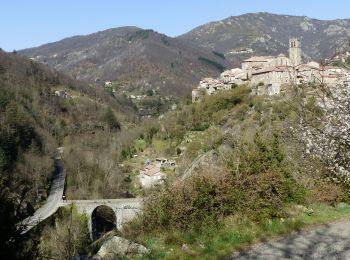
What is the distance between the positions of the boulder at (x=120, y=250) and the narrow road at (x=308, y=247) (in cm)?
137

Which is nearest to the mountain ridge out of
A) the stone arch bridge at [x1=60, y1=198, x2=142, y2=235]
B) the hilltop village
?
the hilltop village

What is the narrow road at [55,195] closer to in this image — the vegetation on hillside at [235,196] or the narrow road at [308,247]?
the vegetation on hillside at [235,196]

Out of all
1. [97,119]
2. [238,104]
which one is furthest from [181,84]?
[238,104]

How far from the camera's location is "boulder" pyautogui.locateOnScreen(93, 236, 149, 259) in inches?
256

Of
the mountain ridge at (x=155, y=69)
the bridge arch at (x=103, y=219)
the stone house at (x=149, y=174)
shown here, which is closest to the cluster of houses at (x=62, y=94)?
the mountain ridge at (x=155, y=69)

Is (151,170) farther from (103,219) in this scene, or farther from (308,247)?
(308,247)

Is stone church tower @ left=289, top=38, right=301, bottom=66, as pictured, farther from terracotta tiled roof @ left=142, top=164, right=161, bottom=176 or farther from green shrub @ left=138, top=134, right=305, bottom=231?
green shrub @ left=138, top=134, right=305, bottom=231

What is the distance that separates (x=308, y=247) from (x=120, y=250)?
2661 millimetres

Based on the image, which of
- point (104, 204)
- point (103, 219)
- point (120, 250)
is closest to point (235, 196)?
point (120, 250)

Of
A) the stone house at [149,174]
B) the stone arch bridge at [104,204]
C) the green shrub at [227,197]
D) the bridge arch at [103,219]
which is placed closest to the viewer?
the green shrub at [227,197]

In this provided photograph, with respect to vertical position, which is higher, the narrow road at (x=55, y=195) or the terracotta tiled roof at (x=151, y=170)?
the terracotta tiled roof at (x=151, y=170)

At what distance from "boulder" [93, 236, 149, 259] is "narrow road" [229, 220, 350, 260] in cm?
137

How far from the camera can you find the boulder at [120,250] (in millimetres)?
6492

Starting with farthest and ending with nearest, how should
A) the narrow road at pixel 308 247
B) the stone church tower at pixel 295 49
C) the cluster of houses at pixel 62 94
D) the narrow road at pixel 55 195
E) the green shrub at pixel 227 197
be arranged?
1. the cluster of houses at pixel 62 94
2. the stone church tower at pixel 295 49
3. the narrow road at pixel 55 195
4. the green shrub at pixel 227 197
5. the narrow road at pixel 308 247
